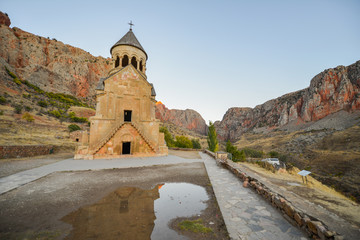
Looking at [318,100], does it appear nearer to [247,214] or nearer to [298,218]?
[298,218]

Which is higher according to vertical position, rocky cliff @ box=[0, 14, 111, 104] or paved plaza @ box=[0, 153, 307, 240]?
rocky cliff @ box=[0, 14, 111, 104]

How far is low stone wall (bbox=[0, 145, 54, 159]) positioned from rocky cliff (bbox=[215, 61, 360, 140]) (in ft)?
272

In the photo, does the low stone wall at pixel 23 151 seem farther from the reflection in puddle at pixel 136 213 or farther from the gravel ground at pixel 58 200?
the reflection in puddle at pixel 136 213

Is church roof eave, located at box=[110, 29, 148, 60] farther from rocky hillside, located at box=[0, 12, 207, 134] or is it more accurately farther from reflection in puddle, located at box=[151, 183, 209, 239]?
rocky hillside, located at box=[0, 12, 207, 134]

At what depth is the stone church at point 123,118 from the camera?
14164mm

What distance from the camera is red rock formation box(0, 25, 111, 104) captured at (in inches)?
2023

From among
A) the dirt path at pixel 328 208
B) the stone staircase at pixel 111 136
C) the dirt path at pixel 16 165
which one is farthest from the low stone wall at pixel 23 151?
the dirt path at pixel 328 208

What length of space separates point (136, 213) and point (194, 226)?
5.66 ft

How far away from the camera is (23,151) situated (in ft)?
46.7

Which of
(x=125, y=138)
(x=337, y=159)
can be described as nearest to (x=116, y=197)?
(x=125, y=138)

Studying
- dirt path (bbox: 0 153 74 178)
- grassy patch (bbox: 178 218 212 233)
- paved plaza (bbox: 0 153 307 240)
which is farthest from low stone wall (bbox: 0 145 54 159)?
grassy patch (bbox: 178 218 212 233)

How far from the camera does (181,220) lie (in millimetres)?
3910

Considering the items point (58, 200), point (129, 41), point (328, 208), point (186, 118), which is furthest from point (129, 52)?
point (186, 118)

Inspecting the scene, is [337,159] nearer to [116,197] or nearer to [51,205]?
[116,197]
